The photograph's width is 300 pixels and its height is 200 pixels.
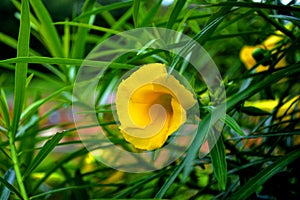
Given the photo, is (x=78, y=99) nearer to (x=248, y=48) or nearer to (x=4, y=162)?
(x=4, y=162)

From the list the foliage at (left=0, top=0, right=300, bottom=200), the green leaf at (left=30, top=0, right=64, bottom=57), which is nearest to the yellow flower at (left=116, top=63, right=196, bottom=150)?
the foliage at (left=0, top=0, right=300, bottom=200)

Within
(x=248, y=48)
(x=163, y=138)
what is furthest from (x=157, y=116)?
(x=248, y=48)

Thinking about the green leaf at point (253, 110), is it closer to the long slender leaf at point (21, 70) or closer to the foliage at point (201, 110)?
the foliage at point (201, 110)

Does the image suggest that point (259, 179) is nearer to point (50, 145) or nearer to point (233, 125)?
point (233, 125)

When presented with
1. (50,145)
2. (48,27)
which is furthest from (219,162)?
(48,27)

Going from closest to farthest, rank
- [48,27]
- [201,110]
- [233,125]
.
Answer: [233,125] < [201,110] < [48,27]

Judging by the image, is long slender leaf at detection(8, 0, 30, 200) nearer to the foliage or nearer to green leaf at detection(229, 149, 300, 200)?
the foliage

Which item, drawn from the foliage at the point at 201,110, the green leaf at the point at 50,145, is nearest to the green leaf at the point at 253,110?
the foliage at the point at 201,110
